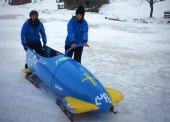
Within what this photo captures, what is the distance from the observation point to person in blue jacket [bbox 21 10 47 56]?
5.61 meters

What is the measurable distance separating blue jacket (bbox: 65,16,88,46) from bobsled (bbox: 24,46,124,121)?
0.73m

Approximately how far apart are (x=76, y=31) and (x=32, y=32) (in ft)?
3.98

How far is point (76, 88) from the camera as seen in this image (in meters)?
3.97

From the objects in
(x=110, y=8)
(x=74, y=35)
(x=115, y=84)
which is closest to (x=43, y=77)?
(x=74, y=35)

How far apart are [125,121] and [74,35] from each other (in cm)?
246

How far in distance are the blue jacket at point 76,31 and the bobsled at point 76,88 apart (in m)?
0.73

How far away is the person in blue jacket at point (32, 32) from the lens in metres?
5.61

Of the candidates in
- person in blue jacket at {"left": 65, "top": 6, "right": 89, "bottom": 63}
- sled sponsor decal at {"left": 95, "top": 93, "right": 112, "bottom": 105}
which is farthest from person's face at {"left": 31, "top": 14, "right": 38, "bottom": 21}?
sled sponsor decal at {"left": 95, "top": 93, "right": 112, "bottom": 105}

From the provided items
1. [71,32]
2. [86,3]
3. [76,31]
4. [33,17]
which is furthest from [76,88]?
[86,3]

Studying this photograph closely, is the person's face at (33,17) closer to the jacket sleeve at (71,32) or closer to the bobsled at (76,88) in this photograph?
the jacket sleeve at (71,32)

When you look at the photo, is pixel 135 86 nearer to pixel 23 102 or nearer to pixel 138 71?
pixel 138 71

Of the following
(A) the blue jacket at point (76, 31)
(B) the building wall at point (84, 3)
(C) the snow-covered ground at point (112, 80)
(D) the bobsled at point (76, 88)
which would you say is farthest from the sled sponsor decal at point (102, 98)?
(B) the building wall at point (84, 3)

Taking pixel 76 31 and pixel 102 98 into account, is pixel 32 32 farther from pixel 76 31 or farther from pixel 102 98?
pixel 102 98

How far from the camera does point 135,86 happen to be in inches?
223
